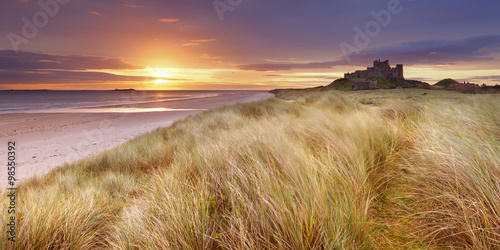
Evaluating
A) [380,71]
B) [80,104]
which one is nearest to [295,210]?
[80,104]

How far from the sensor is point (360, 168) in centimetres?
227

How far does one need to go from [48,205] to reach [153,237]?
1211 mm

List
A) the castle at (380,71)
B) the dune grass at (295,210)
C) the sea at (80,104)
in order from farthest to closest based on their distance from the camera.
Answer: the castle at (380,71) < the sea at (80,104) < the dune grass at (295,210)

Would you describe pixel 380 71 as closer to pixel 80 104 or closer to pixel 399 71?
A: pixel 399 71

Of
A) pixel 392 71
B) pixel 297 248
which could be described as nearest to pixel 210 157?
pixel 297 248

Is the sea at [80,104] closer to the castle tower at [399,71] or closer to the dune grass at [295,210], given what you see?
the dune grass at [295,210]

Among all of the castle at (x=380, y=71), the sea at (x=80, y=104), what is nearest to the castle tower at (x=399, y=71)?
the castle at (x=380, y=71)

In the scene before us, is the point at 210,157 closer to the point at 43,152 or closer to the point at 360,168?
the point at 360,168

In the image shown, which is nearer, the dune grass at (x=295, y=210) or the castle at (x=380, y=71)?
the dune grass at (x=295, y=210)

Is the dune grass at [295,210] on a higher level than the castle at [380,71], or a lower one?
lower

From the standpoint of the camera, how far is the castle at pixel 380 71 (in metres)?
98.9

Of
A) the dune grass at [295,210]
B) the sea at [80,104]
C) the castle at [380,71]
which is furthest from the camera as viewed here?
the castle at [380,71]

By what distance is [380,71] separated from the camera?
328ft

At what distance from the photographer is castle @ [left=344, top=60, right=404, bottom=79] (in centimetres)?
9895
